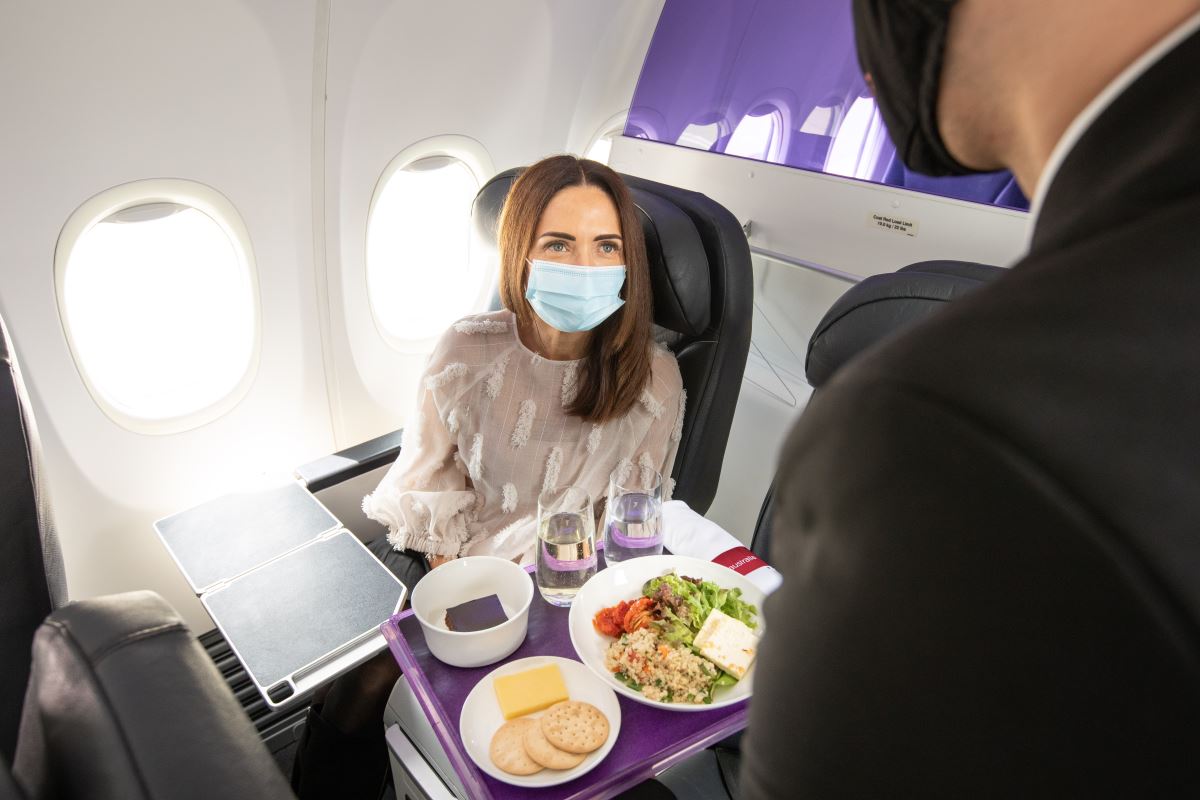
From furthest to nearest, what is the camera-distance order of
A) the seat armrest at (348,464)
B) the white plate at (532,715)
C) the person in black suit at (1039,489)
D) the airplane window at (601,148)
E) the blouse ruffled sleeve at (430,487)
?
the airplane window at (601,148) < the seat armrest at (348,464) < the blouse ruffled sleeve at (430,487) < the white plate at (532,715) < the person in black suit at (1039,489)

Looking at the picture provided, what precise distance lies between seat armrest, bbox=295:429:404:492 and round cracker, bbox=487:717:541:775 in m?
1.44

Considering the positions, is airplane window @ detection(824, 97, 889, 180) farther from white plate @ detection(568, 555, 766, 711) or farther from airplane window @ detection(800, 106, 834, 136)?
white plate @ detection(568, 555, 766, 711)

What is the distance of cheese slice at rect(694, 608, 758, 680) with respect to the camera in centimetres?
116

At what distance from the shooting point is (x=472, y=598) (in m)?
1.34

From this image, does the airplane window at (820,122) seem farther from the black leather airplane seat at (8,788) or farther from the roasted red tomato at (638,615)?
the black leather airplane seat at (8,788)

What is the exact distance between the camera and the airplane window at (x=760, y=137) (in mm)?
2744

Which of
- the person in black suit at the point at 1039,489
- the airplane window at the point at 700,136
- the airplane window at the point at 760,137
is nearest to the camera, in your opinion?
the person in black suit at the point at 1039,489

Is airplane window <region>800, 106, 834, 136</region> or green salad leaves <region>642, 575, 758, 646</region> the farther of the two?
airplane window <region>800, 106, 834, 136</region>

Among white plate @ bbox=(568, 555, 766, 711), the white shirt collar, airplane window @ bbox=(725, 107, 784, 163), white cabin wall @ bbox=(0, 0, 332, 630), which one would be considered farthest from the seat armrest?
the white shirt collar

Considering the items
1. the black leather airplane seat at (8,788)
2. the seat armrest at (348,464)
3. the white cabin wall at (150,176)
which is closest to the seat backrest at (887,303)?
the black leather airplane seat at (8,788)

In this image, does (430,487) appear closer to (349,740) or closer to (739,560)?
(349,740)

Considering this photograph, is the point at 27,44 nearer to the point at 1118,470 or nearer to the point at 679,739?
the point at 679,739

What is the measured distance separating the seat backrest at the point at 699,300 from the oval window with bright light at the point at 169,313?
1.00m

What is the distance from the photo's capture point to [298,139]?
2.36m
